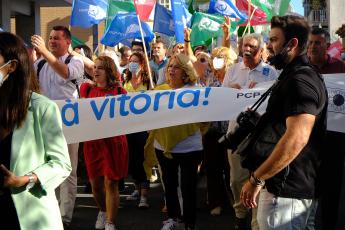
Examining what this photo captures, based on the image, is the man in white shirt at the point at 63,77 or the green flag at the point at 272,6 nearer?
the man in white shirt at the point at 63,77

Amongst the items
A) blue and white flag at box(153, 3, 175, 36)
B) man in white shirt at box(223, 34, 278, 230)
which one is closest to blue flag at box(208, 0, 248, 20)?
blue and white flag at box(153, 3, 175, 36)

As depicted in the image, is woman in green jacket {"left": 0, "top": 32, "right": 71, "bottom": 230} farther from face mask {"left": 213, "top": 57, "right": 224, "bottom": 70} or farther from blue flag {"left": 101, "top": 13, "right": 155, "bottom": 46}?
blue flag {"left": 101, "top": 13, "right": 155, "bottom": 46}

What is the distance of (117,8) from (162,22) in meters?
1.01

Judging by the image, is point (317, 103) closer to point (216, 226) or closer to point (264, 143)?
point (264, 143)

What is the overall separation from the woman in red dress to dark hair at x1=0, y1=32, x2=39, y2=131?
10.8 feet

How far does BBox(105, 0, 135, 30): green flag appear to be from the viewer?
12.9 meters

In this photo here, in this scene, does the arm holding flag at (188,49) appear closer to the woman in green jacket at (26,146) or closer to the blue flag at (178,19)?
the blue flag at (178,19)

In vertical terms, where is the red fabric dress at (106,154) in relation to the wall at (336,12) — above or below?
below

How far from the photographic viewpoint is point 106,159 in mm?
6375

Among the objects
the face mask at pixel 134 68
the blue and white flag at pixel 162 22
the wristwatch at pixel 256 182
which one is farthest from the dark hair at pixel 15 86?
the blue and white flag at pixel 162 22

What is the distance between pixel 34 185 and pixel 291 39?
1571 millimetres

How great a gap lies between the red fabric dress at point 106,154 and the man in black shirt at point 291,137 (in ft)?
9.85

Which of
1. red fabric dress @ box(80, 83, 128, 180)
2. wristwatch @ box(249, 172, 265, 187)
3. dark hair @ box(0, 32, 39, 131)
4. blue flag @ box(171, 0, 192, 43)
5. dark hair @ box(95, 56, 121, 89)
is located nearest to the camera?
dark hair @ box(0, 32, 39, 131)

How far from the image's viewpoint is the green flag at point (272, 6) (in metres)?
13.3
